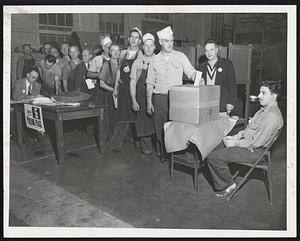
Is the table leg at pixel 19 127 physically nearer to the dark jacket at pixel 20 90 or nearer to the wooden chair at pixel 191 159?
the dark jacket at pixel 20 90

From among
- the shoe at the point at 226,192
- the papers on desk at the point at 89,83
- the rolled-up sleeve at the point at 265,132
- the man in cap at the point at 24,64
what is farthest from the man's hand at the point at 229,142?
the man in cap at the point at 24,64

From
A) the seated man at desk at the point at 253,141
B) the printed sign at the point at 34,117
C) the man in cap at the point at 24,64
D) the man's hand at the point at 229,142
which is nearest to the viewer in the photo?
the seated man at desk at the point at 253,141

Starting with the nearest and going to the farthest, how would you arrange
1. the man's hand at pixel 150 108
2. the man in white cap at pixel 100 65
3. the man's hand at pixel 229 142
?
the man's hand at pixel 229 142 < the man's hand at pixel 150 108 < the man in white cap at pixel 100 65

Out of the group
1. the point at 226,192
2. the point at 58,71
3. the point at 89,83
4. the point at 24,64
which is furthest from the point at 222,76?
the point at 24,64

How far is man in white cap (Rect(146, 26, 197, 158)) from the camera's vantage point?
12.5ft

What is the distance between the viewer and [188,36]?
1160cm

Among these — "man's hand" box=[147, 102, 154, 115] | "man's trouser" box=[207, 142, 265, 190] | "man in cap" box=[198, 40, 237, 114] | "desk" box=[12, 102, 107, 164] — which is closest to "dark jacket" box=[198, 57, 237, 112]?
"man in cap" box=[198, 40, 237, 114]

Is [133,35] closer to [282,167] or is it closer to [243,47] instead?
[243,47]

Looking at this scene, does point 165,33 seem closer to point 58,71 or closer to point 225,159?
point 225,159

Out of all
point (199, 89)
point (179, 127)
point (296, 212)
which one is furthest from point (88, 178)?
point (296, 212)

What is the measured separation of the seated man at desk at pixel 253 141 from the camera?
2938mm

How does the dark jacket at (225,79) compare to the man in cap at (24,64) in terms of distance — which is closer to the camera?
the dark jacket at (225,79)

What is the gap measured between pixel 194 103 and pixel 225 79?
3.69 feet

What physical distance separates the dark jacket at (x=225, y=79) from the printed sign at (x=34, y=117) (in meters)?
2.16
